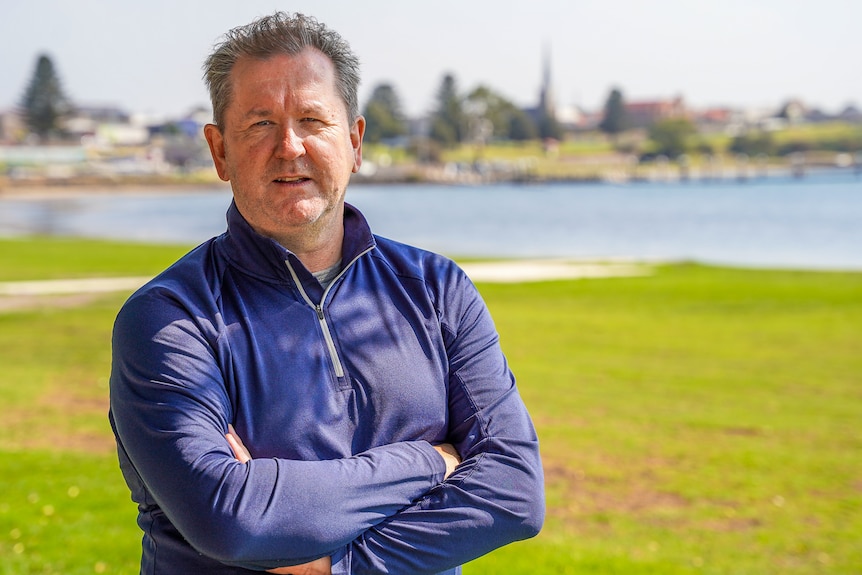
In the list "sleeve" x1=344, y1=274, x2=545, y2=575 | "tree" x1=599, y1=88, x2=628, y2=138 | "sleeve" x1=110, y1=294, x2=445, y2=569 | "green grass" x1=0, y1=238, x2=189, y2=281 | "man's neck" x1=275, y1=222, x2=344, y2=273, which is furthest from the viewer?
"tree" x1=599, y1=88, x2=628, y2=138

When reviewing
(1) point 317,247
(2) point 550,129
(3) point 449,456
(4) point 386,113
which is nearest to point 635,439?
(3) point 449,456

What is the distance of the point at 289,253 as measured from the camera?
2.26 m

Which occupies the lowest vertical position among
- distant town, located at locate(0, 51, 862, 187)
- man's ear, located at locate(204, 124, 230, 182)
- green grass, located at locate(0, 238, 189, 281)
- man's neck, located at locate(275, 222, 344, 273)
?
distant town, located at locate(0, 51, 862, 187)

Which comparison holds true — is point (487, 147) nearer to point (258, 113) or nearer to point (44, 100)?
point (44, 100)

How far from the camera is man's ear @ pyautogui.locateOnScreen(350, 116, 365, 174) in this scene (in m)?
2.46

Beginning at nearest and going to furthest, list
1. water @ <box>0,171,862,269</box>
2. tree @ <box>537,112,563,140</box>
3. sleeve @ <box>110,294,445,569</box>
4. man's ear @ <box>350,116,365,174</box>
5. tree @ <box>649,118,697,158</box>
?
sleeve @ <box>110,294,445,569</box> < man's ear @ <box>350,116,365,174</box> < water @ <box>0,171,862,269</box> < tree @ <box>649,118,697,158</box> < tree @ <box>537,112,563,140</box>

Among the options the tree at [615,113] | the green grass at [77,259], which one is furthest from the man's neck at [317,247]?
the tree at [615,113]

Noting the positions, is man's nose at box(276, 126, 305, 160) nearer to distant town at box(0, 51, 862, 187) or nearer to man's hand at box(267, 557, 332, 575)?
man's hand at box(267, 557, 332, 575)

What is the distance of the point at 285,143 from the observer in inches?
88.0

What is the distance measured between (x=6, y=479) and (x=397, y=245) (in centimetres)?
524


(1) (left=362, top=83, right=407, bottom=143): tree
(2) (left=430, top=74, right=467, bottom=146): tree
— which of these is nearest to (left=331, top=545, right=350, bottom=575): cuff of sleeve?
(1) (left=362, top=83, right=407, bottom=143): tree

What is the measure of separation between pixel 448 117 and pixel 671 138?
1550 inches

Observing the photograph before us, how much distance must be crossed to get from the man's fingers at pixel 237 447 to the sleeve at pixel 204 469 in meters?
0.03

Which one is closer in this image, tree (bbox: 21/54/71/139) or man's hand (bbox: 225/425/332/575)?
man's hand (bbox: 225/425/332/575)
